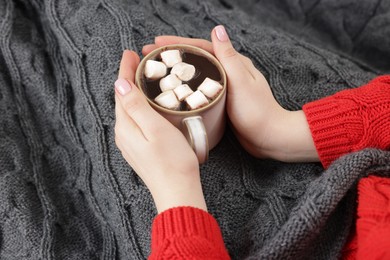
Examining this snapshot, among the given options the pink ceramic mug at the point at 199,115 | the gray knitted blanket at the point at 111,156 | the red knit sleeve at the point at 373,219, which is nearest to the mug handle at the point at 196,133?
the pink ceramic mug at the point at 199,115

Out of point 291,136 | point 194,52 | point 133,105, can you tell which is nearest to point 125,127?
point 133,105

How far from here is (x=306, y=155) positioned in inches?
29.2

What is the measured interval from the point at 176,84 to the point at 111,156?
203mm

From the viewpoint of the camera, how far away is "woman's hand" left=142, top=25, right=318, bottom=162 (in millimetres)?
704

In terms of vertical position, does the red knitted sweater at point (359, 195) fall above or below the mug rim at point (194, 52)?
below

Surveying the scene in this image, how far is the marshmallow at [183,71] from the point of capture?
2.13ft

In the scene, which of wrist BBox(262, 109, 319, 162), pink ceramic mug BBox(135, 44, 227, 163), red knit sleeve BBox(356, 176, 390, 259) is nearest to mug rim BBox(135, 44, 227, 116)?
pink ceramic mug BBox(135, 44, 227, 163)

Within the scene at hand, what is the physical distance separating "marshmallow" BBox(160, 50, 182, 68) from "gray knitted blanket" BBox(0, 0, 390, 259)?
0.17 metres

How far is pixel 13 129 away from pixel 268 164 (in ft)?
1.64

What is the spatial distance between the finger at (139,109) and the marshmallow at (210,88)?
0.08 m

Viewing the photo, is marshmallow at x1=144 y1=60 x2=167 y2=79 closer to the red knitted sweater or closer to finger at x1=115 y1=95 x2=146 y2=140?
finger at x1=115 y1=95 x2=146 y2=140

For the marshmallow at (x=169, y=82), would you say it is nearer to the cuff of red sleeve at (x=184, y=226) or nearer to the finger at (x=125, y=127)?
the finger at (x=125, y=127)

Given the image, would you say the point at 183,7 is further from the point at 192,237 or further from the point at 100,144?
the point at 192,237

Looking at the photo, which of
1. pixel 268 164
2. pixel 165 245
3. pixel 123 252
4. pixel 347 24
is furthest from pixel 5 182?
pixel 347 24
